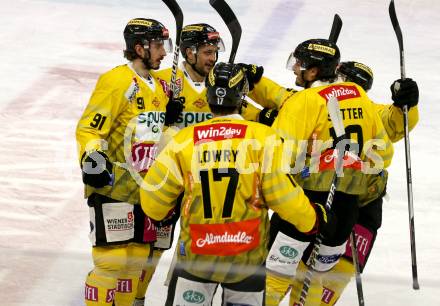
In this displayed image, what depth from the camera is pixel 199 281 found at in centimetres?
454

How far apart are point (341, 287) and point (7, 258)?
2.14 m

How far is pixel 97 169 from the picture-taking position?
16.8 feet

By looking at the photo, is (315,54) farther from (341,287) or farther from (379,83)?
(379,83)

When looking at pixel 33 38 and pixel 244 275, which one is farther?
pixel 33 38

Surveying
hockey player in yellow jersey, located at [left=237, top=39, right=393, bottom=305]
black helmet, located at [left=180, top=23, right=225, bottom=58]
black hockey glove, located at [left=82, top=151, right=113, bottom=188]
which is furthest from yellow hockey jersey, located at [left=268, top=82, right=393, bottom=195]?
black hockey glove, located at [left=82, top=151, right=113, bottom=188]

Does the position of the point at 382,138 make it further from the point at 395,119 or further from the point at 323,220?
the point at 323,220

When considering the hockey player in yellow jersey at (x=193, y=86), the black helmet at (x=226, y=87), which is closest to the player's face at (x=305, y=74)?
the hockey player in yellow jersey at (x=193, y=86)

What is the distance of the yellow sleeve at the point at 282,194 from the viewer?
443 centimetres

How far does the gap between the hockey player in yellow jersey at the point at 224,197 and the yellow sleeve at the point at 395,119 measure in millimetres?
1643

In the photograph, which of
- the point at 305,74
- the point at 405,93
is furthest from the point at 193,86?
the point at 405,93

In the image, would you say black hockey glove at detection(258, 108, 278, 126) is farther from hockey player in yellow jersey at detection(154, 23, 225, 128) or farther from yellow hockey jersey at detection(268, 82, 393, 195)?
yellow hockey jersey at detection(268, 82, 393, 195)

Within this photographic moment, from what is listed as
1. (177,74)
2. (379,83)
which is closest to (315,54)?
(177,74)

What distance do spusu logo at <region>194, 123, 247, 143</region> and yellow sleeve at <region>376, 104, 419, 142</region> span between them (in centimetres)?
190

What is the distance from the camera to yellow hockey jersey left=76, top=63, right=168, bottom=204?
17.5ft
